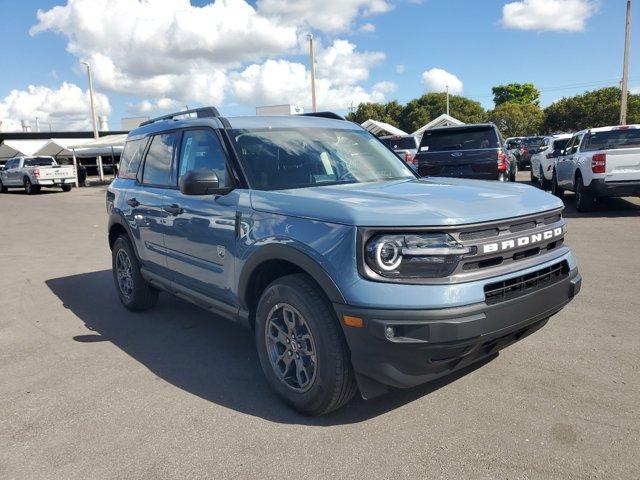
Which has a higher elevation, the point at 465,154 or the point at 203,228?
the point at 465,154

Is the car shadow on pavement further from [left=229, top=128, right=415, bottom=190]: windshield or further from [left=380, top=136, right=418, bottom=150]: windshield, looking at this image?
[left=380, top=136, right=418, bottom=150]: windshield

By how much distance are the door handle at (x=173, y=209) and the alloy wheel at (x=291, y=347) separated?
1412 millimetres

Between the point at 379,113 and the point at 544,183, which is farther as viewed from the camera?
the point at 379,113

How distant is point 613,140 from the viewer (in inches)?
419

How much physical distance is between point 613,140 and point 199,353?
963 centimetres

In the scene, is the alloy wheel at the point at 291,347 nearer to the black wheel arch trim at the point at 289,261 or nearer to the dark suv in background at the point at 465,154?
the black wheel arch trim at the point at 289,261

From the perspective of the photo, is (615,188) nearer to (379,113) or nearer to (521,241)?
(521,241)

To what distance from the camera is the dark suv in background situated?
34.4ft

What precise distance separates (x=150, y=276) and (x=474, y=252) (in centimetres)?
332

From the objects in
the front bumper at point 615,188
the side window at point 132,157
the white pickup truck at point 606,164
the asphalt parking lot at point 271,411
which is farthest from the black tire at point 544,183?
the side window at point 132,157

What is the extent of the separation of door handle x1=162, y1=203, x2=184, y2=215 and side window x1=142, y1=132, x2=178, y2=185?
256mm

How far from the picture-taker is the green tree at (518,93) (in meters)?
107

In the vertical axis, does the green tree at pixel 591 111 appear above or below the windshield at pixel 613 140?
above

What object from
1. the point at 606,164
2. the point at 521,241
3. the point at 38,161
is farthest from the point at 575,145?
the point at 38,161
